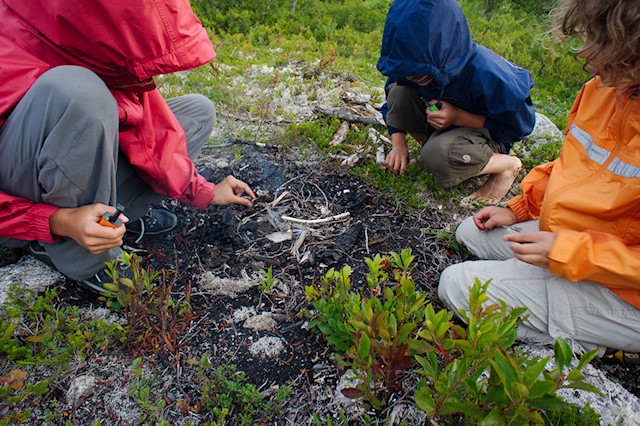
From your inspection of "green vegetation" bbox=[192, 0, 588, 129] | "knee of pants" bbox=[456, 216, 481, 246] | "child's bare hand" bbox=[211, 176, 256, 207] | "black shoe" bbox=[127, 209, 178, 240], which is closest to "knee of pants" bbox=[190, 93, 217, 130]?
"child's bare hand" bbox=[211, 176, 256, 207]

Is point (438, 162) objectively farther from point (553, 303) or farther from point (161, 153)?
point (161, 153)

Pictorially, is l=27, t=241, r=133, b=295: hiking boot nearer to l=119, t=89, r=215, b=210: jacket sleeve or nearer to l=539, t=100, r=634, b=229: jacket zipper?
l=119, t=89, r=215, b=210: jacket sleeve

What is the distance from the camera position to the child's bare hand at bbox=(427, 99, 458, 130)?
9.62 ft

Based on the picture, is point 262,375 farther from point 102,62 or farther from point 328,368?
point 102,62

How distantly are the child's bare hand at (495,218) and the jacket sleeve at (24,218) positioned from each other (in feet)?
8.59

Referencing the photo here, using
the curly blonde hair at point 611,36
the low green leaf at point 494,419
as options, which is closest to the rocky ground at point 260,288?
the low green leaf at point 494,419

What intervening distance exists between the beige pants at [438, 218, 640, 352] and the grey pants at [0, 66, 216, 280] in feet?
6.58

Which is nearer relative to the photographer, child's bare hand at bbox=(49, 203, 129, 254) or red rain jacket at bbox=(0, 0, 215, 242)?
red rain jacket at bbox=(0, 0, 215, 242)

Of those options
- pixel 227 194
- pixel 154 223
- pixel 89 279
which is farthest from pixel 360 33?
pixel 89 279

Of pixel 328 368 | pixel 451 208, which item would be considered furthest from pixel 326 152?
pixel 328 368

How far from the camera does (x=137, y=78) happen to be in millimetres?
1989

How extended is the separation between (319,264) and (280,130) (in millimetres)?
1781

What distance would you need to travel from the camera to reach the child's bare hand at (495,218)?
8.44ft

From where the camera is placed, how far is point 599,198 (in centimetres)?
190
